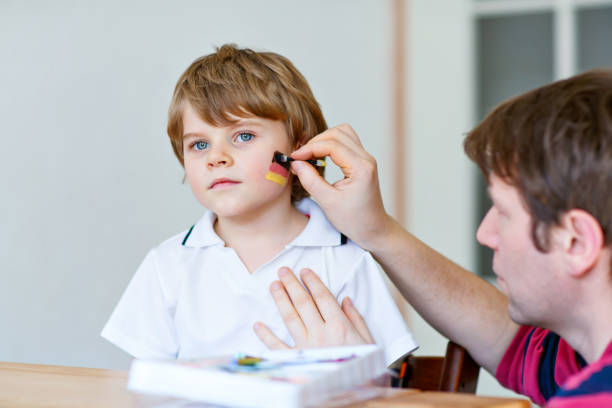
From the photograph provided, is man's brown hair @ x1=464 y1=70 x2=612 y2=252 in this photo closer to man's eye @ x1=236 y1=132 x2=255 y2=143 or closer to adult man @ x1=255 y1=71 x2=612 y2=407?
adult man @ x1=255 y1=71 x2=612 y2=407

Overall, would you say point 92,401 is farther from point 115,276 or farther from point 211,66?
point 115,276

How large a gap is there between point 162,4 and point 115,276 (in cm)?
73

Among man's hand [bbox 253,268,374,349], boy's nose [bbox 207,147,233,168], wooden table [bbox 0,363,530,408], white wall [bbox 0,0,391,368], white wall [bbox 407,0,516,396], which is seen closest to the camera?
wooden table [bbox 0,363,530,408]

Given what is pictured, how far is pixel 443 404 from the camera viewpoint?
69cm

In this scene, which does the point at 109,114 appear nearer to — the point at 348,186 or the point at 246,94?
the point at 246,94

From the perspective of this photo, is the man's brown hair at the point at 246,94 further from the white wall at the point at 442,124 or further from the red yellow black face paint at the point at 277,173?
the white wall at the point at 442,124

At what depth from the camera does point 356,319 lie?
1081 mm

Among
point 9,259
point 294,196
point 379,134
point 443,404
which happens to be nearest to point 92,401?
point 443,404

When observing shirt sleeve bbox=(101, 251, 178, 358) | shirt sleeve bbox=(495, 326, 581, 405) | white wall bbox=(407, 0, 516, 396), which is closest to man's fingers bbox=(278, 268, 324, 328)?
shirt sleeve bbox=(101, 251, 178, 358)

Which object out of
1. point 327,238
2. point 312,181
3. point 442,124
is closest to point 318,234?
point 327,238

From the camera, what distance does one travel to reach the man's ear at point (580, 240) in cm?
78

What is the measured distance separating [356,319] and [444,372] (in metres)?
0.18

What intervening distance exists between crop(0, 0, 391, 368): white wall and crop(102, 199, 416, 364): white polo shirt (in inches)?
18.4

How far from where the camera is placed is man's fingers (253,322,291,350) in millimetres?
1058
